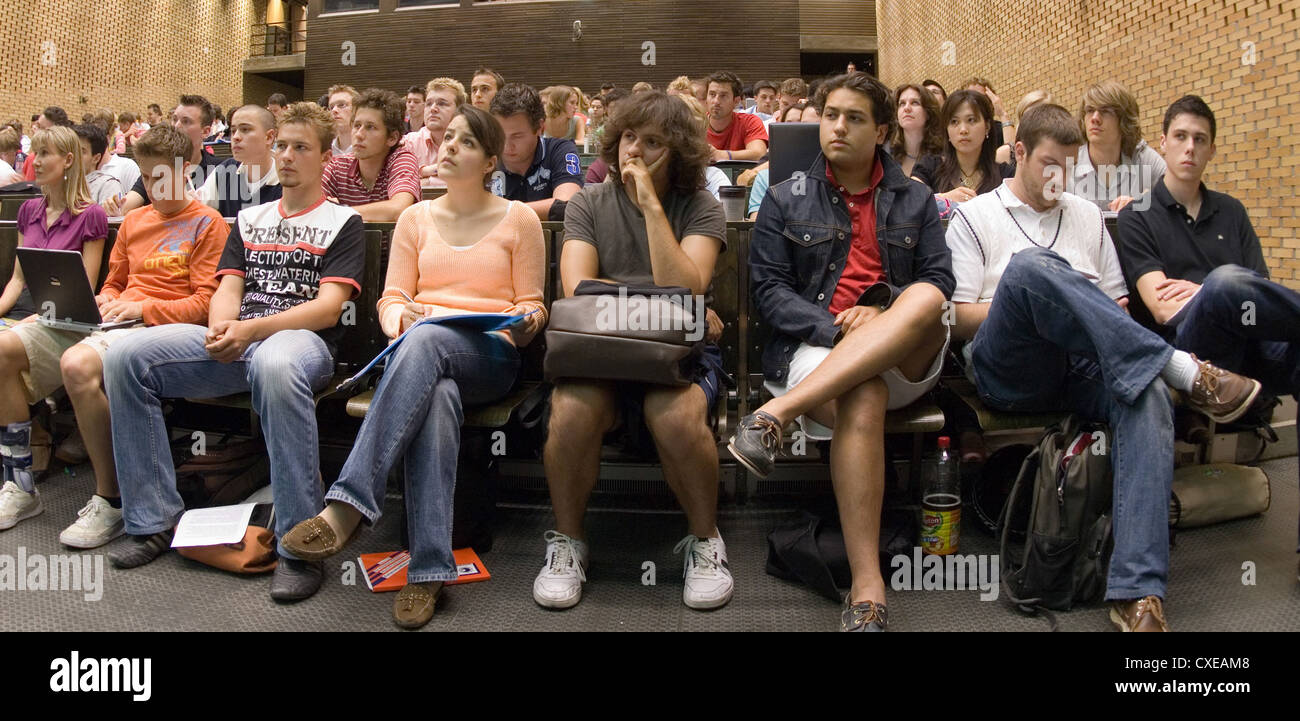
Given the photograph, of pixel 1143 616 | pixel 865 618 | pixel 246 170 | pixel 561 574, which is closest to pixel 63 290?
pixel 246 170

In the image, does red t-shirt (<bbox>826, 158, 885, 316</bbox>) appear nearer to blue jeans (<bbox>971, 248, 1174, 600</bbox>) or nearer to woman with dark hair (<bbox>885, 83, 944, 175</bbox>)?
blue jeans (<bbox>971, 248, 1174, 600</bbox>)

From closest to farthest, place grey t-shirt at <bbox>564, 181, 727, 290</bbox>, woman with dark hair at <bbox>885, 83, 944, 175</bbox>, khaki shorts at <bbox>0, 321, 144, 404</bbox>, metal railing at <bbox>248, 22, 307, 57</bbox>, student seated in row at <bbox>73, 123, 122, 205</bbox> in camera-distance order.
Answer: grey t-shirt at <bbox>564, 181, 727, 290</bbox>
khaki shorts at <bbox>0, 321, 144, 404</bbox>
woman with dark hair at <bbox>885, 83, 944, 175</bbox>
student seated in row at <bbox>73, 123, 122, 205</bbox>
metal railing at <bbox>248, 22, 307, 57</bbox>

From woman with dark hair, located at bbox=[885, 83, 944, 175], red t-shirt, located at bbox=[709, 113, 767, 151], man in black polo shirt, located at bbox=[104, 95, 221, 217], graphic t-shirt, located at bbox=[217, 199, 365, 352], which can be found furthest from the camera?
red t-shirt, located at bbox=[709, 113, 767, 151]

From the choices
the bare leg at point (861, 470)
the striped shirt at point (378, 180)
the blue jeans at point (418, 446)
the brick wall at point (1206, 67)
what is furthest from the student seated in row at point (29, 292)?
the brick wall at point (1206, 67)

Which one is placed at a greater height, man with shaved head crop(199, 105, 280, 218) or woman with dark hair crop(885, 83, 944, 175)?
woman with dark hair crop(885, 83, 944, 175)

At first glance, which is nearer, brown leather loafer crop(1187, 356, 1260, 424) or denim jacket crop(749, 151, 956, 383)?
brown leather loafer crop(1187, 356, 1260, 424)

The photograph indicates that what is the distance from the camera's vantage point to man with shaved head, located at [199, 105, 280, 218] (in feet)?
9.89

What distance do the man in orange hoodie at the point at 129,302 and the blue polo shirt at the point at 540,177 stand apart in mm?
1131

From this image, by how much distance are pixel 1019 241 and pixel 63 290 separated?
285cm

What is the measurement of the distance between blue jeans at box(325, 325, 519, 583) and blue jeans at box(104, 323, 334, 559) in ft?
0.79

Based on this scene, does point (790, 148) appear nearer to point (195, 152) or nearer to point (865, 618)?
point (865, 618)

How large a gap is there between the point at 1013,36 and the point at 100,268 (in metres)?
7.71

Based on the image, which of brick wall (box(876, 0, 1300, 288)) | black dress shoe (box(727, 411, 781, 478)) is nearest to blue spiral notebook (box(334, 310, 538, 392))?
black dress shoe (box(727, 411, 781, 478))
